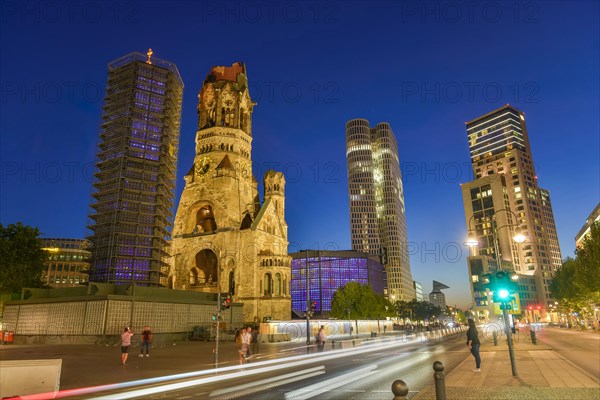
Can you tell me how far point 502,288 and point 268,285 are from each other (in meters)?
50.0

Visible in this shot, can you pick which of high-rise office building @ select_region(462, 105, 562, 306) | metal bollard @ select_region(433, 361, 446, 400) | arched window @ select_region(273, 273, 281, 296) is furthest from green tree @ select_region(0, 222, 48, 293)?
high-rise office building @ select_region(462, 105, 562, 306)

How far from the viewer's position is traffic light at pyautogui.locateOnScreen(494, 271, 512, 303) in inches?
578

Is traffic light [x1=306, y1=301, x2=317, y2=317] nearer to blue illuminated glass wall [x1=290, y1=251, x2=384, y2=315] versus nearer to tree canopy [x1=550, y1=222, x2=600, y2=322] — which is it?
tree canopy [x1=550, y1=222, x2=600, y2=322]

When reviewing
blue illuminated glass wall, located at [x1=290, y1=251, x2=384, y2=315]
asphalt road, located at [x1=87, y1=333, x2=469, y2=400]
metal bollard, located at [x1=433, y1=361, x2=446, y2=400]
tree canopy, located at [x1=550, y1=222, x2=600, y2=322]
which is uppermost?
blue illuminated glass wall, located at [x1=290, y1=251, x2=384, y2=315]

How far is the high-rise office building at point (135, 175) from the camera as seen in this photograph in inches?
2431

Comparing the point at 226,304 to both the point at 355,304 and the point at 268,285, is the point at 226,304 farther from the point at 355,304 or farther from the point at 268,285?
the point at 355,304

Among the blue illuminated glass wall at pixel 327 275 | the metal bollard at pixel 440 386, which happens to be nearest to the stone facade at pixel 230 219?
the metal bollard at pixel 440 386

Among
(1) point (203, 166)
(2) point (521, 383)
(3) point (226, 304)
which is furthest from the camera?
(1) point (203, 166)

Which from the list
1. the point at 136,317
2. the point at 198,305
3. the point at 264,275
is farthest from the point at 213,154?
the point at 136,317

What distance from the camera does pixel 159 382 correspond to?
13.7 m

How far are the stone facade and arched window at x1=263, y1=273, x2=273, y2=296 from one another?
0.35 ft

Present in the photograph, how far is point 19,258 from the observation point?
44188 millimetres

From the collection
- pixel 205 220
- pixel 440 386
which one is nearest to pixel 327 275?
pixel 205 220

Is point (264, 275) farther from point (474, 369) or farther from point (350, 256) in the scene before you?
point (350, 256)
